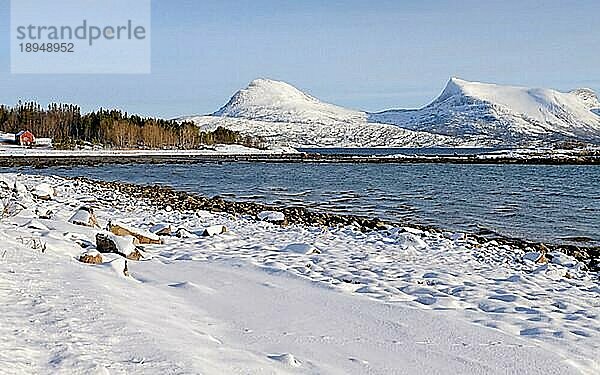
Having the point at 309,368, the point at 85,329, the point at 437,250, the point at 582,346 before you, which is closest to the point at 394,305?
the point at 582,346

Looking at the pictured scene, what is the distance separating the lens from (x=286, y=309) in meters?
8.24

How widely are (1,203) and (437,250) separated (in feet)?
36.4

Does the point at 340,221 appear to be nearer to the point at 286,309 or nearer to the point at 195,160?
the point at 286,309

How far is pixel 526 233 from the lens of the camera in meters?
19.8

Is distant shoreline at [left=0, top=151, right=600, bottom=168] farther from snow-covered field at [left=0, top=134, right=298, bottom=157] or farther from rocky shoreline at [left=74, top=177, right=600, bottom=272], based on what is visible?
rocky shoreline at [left=74, top=177, right=600, bottom=272]

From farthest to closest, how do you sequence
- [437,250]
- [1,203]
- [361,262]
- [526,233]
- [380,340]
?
[526,233], [1,203], [437,250], [361,262], [380,340]

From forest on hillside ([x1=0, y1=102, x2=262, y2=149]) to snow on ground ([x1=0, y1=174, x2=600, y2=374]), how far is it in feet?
402

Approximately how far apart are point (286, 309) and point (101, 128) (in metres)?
133

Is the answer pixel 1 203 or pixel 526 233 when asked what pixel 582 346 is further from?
pixel 1 203

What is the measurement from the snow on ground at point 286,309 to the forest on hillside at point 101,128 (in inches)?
4826

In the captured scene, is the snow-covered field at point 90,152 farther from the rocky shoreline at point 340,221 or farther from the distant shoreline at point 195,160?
the rocky shoreline at point 340,221

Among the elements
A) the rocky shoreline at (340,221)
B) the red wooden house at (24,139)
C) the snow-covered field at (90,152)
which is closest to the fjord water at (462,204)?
the rocky shoreline at (340,221)

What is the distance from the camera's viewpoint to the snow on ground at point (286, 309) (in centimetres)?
566

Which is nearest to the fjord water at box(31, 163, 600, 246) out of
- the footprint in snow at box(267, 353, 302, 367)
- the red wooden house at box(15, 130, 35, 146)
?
the footprint in snow at box(267, 353, 302, 367)
